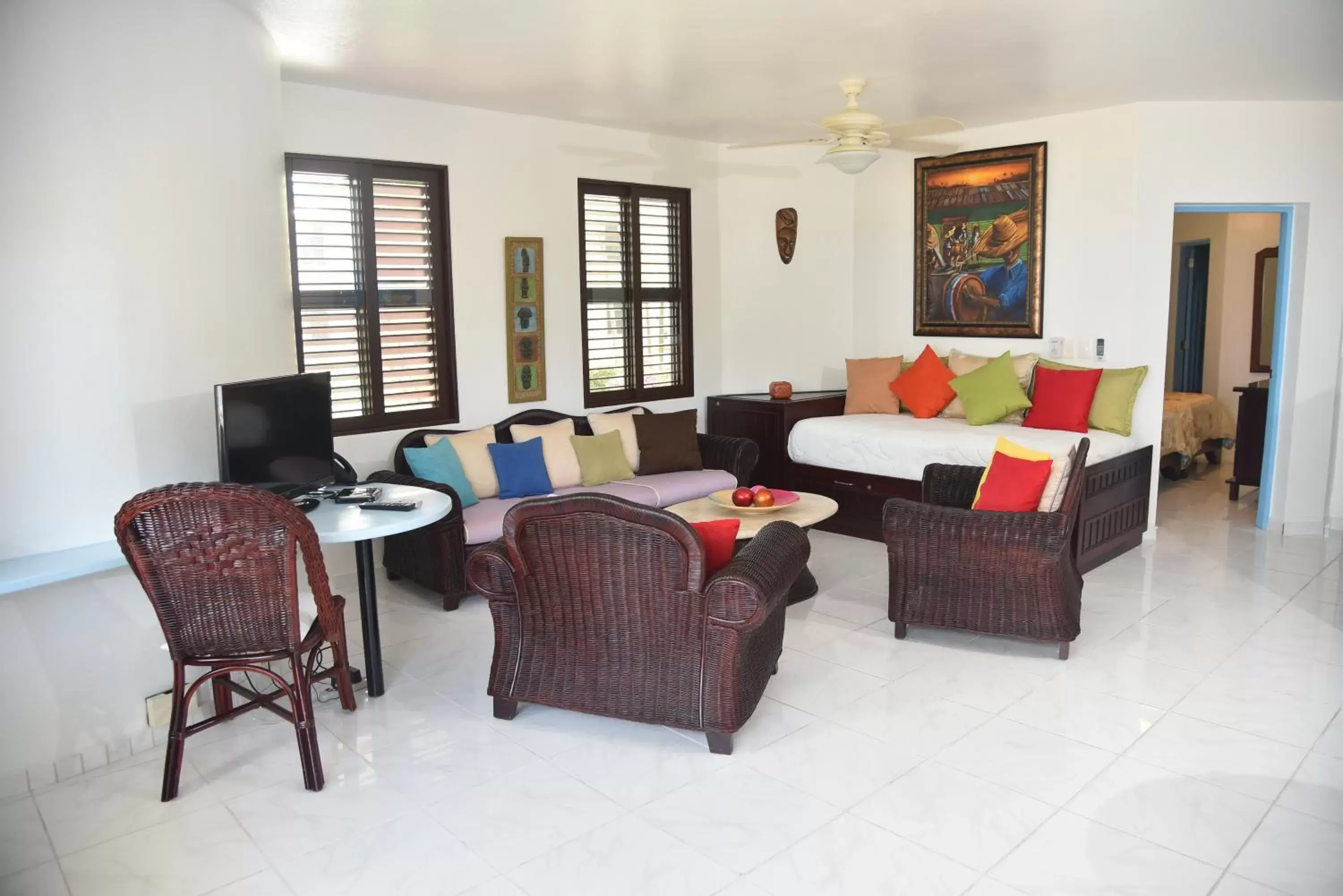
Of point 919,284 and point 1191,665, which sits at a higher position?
point 919,284

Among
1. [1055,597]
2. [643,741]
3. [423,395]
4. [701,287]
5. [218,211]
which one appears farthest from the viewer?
[701,287]

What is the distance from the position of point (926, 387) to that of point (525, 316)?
286 centimetres

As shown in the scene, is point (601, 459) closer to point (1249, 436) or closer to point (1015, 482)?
point (1015, 482)

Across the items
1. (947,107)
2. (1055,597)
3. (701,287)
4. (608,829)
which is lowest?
(608,829)

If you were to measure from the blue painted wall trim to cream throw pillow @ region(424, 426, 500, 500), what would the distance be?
4.64 meters

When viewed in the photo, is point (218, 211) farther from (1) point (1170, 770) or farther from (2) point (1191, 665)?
(2) point (1191, 665)

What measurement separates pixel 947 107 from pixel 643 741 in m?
4.52

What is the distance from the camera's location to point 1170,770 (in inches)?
125

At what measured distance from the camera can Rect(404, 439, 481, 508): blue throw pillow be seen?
5230 millimetres

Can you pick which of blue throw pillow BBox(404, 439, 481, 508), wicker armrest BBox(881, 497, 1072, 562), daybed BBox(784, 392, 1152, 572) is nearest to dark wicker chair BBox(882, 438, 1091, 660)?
wicker armrest BBox(881, 497, 1072, 562)

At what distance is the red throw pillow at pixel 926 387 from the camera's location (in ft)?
22.0

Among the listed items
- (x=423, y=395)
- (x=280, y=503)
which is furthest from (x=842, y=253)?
(x=280, y=503)

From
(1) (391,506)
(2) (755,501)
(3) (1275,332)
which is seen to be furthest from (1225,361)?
(1) (391,506)

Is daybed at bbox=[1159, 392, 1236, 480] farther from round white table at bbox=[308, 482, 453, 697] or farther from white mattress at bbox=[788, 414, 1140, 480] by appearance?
round white table at bbox=[308, 482, 453, 697]
